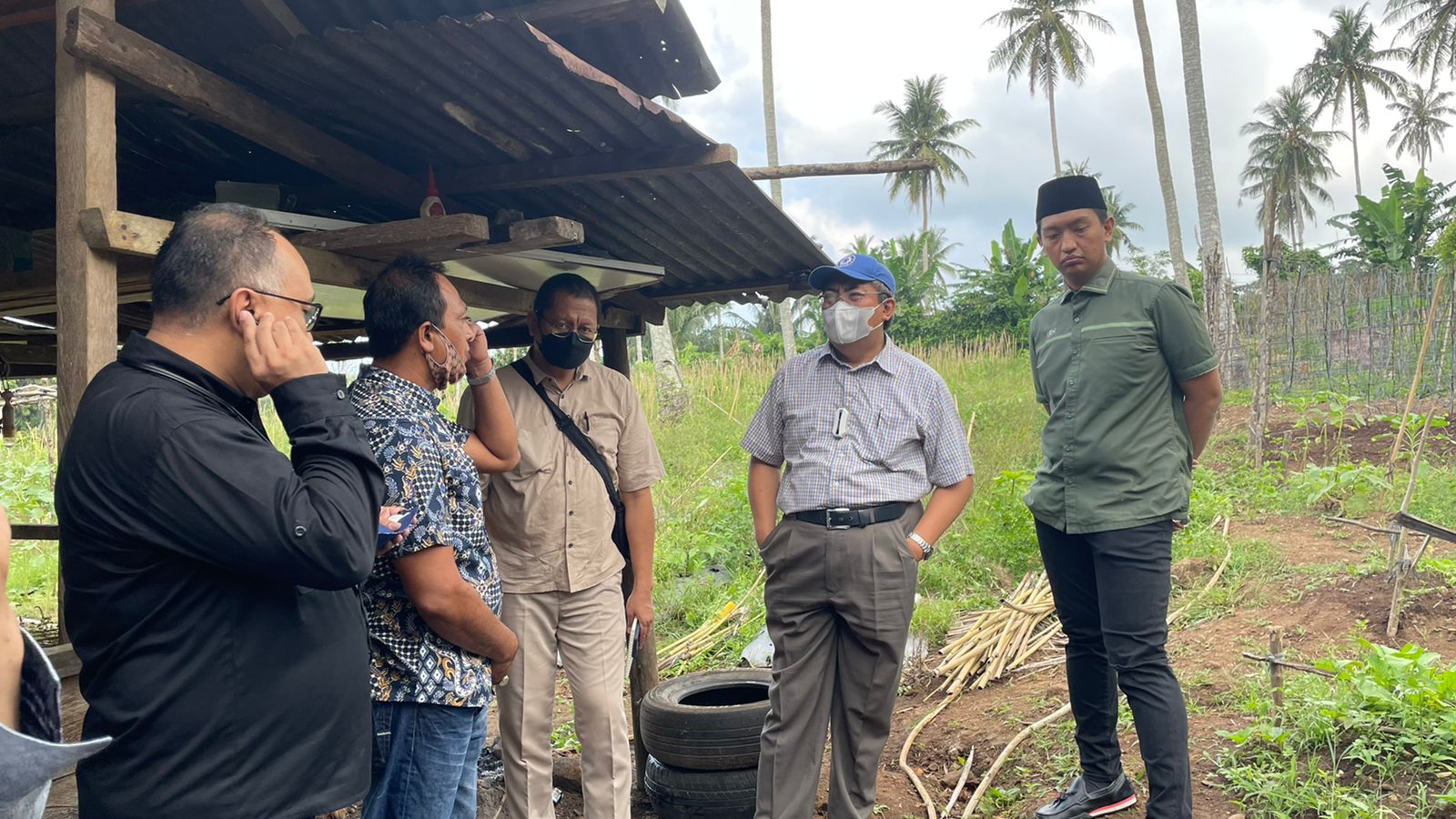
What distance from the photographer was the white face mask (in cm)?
371

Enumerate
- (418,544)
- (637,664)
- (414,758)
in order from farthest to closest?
(637,664) < (414,758) < (418,544)

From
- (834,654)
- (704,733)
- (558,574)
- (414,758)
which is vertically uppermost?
(558,574)

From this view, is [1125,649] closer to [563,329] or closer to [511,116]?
[563,329]

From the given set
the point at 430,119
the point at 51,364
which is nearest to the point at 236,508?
the point at 430,119

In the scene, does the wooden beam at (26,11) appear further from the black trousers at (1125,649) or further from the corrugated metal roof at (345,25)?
the black trousers at (1125,649)

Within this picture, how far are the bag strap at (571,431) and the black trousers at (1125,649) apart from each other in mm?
1679

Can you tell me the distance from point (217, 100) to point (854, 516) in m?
2.35

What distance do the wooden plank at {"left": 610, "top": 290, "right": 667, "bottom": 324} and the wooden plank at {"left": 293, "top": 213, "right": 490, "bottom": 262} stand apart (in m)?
1.86

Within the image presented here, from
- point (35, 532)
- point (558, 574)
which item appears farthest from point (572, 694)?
point (35, 532)

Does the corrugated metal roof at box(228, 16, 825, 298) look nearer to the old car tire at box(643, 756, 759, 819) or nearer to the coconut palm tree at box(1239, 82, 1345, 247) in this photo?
the old car tire at box(643, 756, 759, 819)

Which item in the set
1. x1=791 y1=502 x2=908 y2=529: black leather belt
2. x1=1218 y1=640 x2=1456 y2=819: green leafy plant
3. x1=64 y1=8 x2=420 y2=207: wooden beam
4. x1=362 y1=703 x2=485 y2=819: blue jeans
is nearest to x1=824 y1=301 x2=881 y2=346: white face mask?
x1=791 y1=502 x2=908 y2=529: black leather belt

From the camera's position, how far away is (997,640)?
5.92m

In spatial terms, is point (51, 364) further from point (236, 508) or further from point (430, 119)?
point (236, 508)

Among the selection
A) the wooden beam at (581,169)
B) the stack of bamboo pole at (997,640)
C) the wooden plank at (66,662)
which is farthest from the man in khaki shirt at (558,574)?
the stack of bamboo pole at (997,640)
